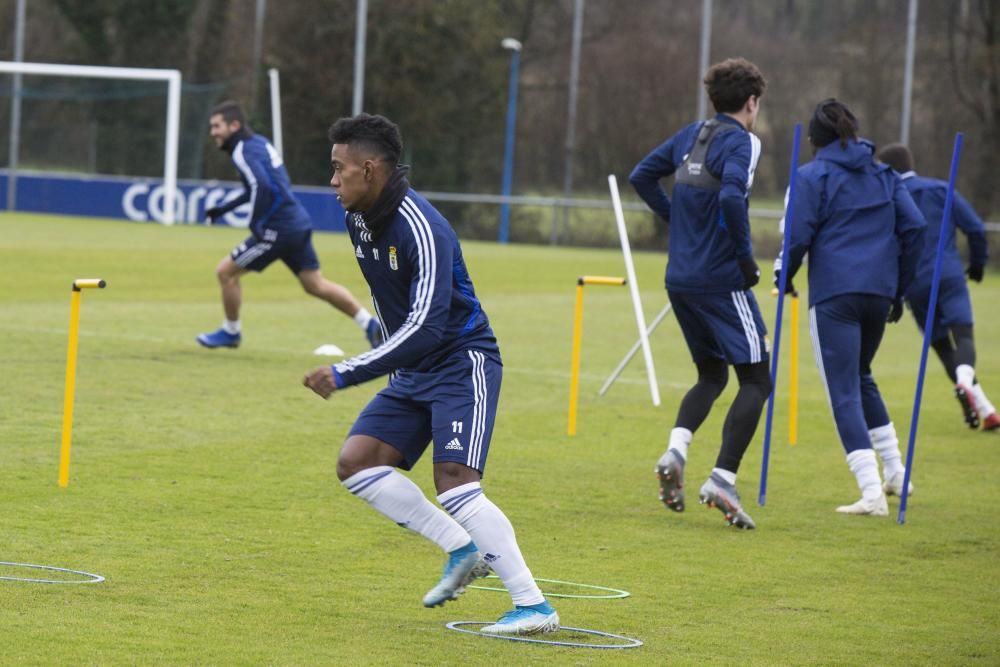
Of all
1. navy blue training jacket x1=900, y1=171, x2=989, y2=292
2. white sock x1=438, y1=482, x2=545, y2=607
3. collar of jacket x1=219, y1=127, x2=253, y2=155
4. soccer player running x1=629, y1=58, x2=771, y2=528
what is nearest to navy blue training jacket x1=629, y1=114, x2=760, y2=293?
soccer player running x1=629, y1=58, x2=771, y2=528

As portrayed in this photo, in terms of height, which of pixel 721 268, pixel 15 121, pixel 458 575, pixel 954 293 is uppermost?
pixel 721 268

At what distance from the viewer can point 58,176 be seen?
41125 mm

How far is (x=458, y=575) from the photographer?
5.92 m

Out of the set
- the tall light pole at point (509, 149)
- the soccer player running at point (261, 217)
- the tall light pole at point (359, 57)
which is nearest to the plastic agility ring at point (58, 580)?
the soccer player running at point (261, 217)

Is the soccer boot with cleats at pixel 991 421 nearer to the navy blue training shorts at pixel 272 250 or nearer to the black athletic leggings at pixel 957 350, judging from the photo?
the black athletic leggings at pixel 957 350

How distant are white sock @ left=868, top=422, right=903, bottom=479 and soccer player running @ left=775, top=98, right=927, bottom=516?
43cm

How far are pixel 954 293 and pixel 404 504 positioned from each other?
7.77 m

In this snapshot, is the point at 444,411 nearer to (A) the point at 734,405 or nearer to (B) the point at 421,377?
(B) the point at 421,377

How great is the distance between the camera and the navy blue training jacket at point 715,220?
7.95 metres

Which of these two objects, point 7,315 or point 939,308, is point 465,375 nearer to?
point 939,308

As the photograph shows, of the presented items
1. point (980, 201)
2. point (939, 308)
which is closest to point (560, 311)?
point (939, 308)

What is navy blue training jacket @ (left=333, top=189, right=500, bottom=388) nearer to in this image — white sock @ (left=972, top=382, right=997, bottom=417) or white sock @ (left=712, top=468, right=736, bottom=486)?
white sock @ (left=712, top=468, right=736, bottom=486)

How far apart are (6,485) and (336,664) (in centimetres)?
337

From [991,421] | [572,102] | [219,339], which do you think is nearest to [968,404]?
[991,421]
